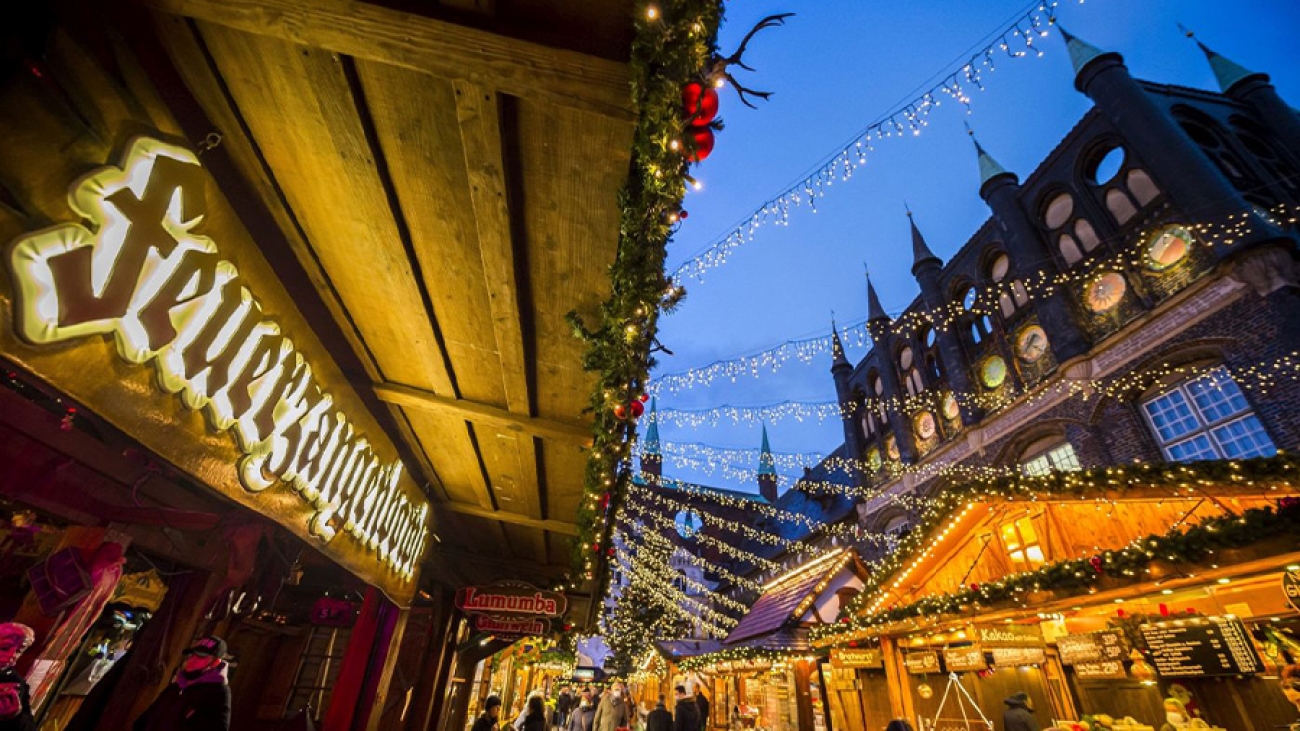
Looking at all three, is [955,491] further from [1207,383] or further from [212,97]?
[212,97]

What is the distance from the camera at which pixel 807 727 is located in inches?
427

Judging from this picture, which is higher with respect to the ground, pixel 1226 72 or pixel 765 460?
pixel 1226 72

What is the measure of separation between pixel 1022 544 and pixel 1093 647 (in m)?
1.35

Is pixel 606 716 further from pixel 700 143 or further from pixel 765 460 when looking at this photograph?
pixel 765 460

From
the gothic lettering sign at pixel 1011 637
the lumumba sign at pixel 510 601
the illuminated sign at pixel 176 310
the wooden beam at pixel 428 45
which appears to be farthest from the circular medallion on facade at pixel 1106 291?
the illuminated sign at pixel 176 310

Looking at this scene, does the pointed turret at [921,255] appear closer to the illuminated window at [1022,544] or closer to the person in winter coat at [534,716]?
the illuminated window at [1022,544]

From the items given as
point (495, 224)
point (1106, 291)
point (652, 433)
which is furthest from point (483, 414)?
point (652, 433)

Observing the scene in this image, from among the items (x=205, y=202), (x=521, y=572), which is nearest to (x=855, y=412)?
Result: (x=521, y=572)

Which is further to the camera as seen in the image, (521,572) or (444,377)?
(521,572)

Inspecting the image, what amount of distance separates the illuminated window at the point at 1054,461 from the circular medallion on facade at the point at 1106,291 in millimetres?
3317

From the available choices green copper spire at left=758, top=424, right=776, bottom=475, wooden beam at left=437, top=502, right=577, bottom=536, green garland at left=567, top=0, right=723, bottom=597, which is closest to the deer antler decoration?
green garland at left=567, top=0, right=723, bottom=597

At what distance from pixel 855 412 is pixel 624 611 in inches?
564

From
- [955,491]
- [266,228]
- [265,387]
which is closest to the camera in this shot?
[265,387]

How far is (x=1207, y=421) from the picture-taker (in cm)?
923
